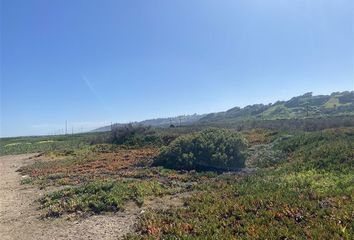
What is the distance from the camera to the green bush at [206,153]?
20250 mm

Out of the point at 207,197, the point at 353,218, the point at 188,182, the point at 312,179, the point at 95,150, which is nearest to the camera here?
the point at 353,218

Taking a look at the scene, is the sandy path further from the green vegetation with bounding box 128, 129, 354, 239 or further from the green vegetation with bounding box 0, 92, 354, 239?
the green vegetation with bounding box 128, 129, 354, 239

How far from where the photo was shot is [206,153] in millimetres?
20953

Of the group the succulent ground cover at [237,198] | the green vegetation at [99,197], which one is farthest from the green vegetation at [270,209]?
the green vegetation at [99,197]

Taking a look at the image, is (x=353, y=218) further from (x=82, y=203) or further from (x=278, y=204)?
(x=82, y=203)

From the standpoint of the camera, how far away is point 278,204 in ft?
34.7

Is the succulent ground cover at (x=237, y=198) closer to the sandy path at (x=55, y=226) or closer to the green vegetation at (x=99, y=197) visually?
the green vegetation at (x=99, y=197)

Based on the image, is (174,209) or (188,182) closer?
(174,209)

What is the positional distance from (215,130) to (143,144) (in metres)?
15.0

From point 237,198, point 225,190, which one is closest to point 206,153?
point 225,190

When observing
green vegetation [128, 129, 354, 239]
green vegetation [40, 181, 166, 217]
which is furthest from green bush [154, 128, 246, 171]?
green vegetation [40, 181, 166, 217]

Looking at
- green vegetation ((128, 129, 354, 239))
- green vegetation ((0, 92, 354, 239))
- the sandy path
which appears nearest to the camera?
green vegetation ((128, 129, 354, 239))

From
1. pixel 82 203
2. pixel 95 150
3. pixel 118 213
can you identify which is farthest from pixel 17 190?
pixel 95 150

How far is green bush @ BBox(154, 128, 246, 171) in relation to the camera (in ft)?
66.4
